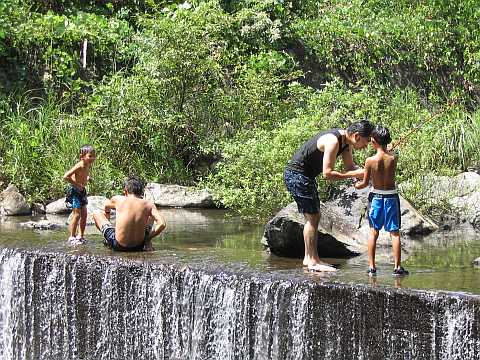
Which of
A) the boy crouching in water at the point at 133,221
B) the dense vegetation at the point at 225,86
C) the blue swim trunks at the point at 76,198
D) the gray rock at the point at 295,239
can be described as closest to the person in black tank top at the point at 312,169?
the gray rock at the point at 295,239

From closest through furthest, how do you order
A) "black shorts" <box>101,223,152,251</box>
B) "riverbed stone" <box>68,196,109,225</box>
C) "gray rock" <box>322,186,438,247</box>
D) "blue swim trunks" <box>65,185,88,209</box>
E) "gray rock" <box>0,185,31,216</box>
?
"black shorts" <box>101,223,152,251</box>
"blue swim trunks" <box>65,185,88,209</box>
"gray rock" <box>322,186,438,247</box>
"riverbed stone" <box>68,196,109,225</box>
"gray rock" <box>0,185,31,216</box>

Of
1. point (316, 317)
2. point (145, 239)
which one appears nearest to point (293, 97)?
point (145, 239)

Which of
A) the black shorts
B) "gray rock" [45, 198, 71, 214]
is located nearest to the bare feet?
the black shorts

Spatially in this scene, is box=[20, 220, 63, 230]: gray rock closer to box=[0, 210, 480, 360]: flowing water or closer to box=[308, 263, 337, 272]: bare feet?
box=[0, 210, 480, 360]: flowing water

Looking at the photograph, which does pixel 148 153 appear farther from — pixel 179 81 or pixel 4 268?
pixel 4 268

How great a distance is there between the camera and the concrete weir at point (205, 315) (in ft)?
24.0

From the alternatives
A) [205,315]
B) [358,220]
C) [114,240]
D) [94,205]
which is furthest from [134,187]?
[94,205]

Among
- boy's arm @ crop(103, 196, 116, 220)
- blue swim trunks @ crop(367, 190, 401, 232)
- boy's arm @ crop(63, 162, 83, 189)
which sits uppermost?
boy's arm @ crop(63, 162, 83, 189)

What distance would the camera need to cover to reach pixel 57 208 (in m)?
14.1

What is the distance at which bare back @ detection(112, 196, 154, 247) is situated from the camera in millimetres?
9281

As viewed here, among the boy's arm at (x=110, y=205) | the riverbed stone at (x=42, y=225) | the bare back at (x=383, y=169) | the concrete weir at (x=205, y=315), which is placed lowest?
the concrete weir at (x=205, y=315)

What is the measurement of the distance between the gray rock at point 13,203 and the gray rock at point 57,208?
0.99ft

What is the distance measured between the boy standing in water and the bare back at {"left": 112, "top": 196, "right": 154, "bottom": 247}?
2.17ft

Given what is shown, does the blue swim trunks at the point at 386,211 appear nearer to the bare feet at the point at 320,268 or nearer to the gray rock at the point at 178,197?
the bare feet at the point at 320,268
